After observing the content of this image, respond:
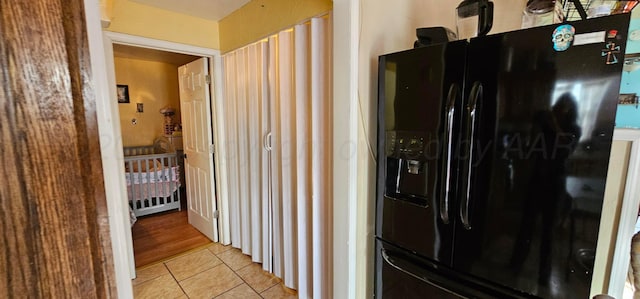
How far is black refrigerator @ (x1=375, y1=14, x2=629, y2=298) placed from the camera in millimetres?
879

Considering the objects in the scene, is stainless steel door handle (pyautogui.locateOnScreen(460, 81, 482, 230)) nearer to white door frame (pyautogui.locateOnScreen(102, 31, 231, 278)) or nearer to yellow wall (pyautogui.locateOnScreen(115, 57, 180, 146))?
white door frame (pyautogui.locateOnScreen(102, 31, 231, 278))

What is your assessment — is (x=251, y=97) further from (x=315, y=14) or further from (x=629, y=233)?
(x=629, y=233)

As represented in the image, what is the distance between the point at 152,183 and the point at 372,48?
3.75m

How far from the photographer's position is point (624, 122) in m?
1.11

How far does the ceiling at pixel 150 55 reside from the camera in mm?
3954

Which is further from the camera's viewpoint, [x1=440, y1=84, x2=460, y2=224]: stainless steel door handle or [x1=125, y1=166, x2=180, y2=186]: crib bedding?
[x1=125, y1=166, x2=180, y2=186]: crib bedding

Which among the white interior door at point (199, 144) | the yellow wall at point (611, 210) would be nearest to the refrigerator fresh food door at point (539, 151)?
the yellow wall at point (611, 210)

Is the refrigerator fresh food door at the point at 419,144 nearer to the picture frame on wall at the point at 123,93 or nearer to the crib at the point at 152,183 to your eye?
the crib at the point at 152,183

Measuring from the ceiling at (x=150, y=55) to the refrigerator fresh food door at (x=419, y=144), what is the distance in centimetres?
344

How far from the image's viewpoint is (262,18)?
218 centimetres

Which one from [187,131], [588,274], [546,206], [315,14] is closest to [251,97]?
[315,14]

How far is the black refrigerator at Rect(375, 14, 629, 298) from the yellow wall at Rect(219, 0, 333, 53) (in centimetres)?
76

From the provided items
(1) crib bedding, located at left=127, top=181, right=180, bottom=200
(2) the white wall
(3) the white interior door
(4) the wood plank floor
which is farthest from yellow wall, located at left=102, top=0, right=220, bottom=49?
(1) crib bedding, located at left=127, top=181, right=180, bottom=200

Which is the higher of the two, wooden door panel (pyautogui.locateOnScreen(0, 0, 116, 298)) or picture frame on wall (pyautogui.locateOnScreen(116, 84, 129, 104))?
picture frame on wall (pyautogui.locateOnScreen(116, 84, 129, 104))
